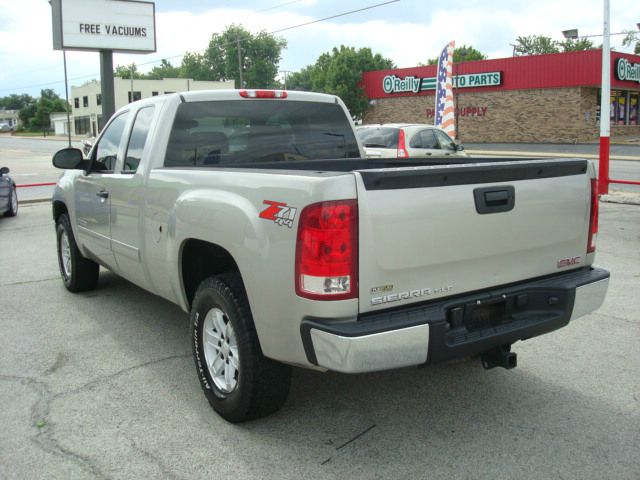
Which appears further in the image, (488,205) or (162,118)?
(162,118)

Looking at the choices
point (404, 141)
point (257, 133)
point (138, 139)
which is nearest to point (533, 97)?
point (404, 141)

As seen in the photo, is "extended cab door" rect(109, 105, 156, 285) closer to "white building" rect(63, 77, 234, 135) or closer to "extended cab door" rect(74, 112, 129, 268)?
"extended cab door" rect(74, 112, 129, 268)

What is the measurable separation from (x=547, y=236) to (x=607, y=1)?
41.4ft

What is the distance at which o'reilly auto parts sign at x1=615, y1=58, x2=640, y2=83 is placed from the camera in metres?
40.5

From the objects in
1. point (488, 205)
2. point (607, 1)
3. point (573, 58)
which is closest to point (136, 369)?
point (488, 205)

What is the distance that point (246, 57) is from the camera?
396 ft

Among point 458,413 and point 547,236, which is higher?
point 547,236

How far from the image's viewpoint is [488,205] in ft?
10.5

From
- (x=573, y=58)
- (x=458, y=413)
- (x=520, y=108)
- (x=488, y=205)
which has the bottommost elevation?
(x=458, y=413)

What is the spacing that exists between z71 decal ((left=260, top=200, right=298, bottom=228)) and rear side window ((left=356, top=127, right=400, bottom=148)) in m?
11.8

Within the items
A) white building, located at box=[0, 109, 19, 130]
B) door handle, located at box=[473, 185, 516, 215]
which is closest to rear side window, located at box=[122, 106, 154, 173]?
door handle, located at box=[473, 185, 516, 215]

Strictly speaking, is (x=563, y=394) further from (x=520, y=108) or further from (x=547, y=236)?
(x=520, y=108)

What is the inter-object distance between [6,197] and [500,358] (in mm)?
10930

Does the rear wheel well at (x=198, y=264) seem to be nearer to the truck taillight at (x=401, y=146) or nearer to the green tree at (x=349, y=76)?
the truck taillight at (x=401, y=146)
